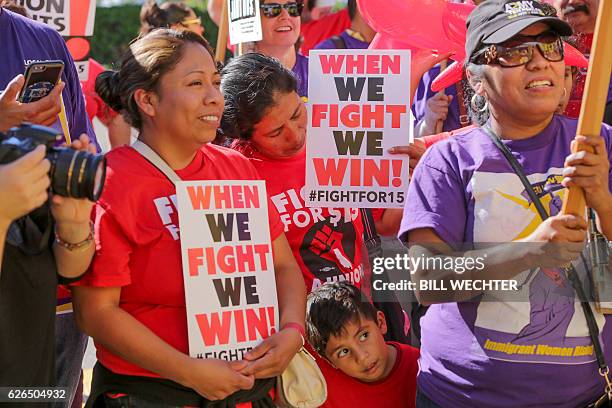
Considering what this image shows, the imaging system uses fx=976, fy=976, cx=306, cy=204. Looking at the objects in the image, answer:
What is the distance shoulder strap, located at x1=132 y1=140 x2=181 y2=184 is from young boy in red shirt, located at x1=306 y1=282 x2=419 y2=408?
3.02 ft

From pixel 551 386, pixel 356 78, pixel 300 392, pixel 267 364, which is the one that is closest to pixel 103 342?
pixel 267 364

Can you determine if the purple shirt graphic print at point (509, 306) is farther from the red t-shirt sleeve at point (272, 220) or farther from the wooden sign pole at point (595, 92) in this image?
the red t-shirt sleeve at point (272, 220)

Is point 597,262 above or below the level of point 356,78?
below

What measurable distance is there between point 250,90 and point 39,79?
0.83 meters

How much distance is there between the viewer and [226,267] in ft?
9.77

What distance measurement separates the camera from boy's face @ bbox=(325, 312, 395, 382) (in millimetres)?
3672

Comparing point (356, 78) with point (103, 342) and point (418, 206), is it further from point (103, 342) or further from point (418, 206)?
point (103, 342)

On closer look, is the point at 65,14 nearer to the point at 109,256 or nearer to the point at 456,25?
the point at 456,25

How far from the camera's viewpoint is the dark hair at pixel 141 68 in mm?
3137

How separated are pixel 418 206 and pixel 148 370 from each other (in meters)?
0.93

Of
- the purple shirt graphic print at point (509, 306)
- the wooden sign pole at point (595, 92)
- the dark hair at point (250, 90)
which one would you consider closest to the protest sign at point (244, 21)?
the dark hair at point (250, 90)

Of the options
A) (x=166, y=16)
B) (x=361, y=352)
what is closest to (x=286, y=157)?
(x=361, y=352)

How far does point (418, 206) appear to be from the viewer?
9.40ft

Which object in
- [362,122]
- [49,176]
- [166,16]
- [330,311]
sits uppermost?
[166,16]
